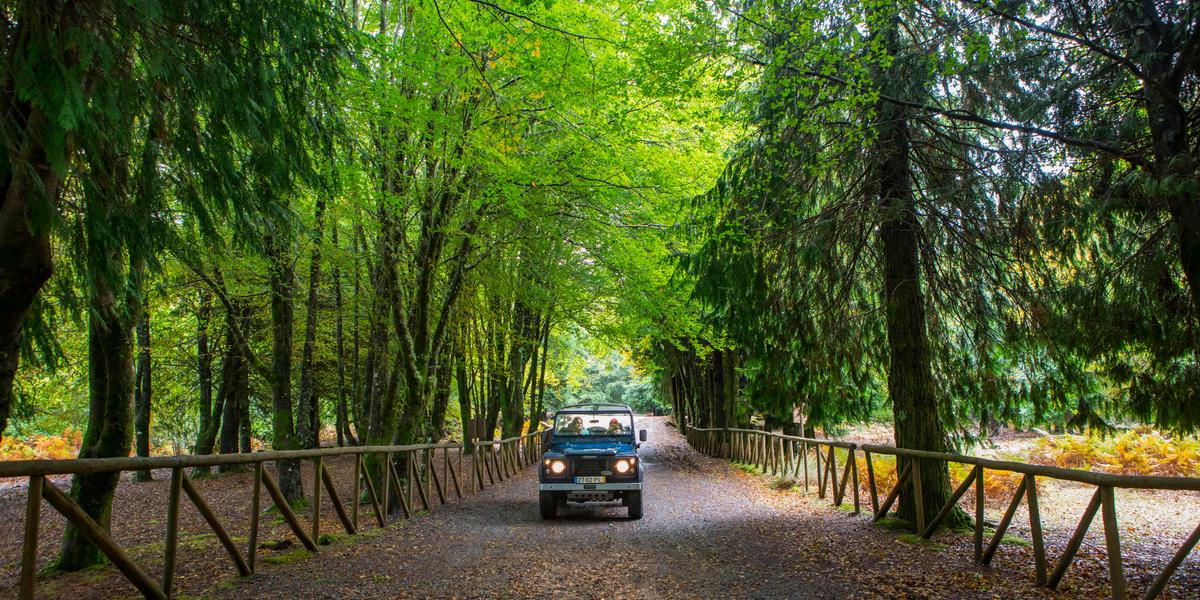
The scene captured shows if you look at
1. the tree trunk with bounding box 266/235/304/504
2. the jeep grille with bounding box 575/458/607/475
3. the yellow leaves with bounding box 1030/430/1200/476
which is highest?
the tree trunk with bounding box 266/235/304/504

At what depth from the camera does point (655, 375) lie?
37.4m

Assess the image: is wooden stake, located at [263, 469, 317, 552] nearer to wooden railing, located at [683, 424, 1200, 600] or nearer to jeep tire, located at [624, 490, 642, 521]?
jeep tire, located at [624, 490, 642, 521]

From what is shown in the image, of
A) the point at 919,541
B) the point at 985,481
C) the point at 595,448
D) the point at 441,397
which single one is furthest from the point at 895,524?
the point at 441,397

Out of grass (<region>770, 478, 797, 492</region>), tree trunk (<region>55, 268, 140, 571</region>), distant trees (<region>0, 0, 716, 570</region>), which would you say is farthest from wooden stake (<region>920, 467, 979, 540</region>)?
tree trunk (<region>55, 268, 140, 571</region>)

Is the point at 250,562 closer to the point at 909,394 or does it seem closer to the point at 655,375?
the point at 909,394

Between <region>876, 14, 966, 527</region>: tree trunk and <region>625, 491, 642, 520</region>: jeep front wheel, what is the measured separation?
12.2 ft

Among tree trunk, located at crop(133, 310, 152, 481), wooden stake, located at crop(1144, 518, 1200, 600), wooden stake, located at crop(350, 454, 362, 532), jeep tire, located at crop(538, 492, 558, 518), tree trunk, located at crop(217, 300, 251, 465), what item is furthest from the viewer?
tree trunk, located at crop(217, 300, 251, 465)

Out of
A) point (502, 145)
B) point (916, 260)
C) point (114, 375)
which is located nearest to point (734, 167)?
point (916, 260)

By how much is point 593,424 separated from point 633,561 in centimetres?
492

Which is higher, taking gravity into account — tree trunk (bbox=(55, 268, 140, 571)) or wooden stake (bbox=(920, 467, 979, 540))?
tree trunk (bbox=(55, 268, 140, 571))

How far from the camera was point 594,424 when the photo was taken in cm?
1192

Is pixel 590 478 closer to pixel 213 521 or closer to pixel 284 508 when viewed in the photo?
pixel 284 508

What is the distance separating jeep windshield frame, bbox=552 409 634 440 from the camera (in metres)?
A: 11.8

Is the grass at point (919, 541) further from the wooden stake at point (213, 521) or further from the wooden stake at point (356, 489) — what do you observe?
the wooden stake at point (213, 521)
